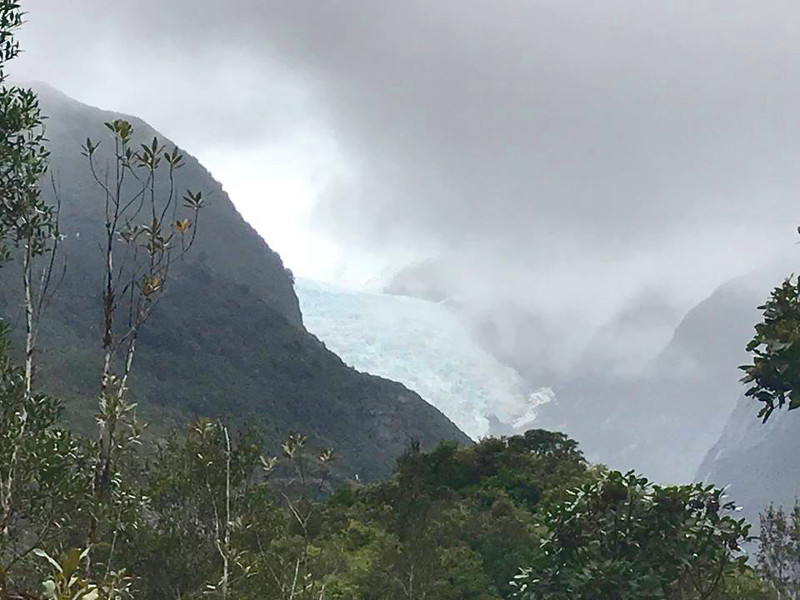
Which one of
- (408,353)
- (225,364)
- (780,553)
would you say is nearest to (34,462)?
(780,553)

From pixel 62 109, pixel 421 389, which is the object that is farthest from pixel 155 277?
pixel 62 109

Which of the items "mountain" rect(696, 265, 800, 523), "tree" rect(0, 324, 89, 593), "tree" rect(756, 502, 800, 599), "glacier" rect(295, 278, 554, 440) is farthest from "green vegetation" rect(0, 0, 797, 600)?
"glacier" rect(295, 278, 554, 440)

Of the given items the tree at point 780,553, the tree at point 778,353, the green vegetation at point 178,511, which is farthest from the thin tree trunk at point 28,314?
the tree at point 780,553

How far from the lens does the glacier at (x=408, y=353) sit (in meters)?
146

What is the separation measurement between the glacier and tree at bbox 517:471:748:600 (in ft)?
437

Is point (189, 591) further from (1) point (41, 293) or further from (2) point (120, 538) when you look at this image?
(1) point (41, 293)

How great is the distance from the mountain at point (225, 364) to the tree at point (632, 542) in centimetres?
6843

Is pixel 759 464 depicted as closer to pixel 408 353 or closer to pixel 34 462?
pixel 408 353

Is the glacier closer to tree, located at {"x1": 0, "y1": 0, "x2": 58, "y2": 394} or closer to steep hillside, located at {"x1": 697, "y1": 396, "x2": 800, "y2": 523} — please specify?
steep hillside, located at {"x1": 697, "y1": 396, "x2": 800, "y2": 523}

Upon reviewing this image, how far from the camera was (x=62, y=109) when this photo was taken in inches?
5856

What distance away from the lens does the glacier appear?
479 ft

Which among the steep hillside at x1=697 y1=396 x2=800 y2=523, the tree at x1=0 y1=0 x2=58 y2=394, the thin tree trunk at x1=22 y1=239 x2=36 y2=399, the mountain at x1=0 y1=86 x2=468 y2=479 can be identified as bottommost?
the thin tree trunk at x1=22 y1=239 x2=36 y2=399

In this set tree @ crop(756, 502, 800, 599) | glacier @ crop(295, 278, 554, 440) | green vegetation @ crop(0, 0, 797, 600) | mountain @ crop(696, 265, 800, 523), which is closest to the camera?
green vegetation @ crop(0, 0, 797, 600)

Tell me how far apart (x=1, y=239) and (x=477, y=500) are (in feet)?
119
